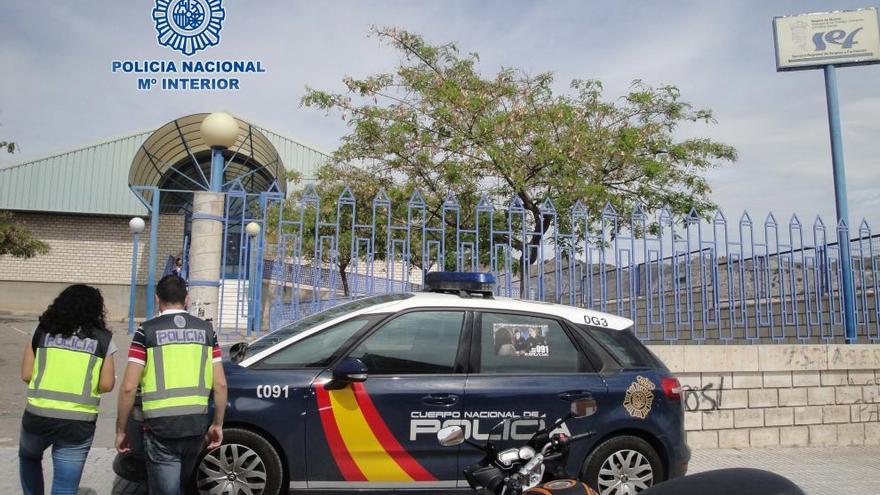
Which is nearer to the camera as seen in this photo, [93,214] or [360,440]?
[360,440]

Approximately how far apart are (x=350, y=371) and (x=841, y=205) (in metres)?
8.02

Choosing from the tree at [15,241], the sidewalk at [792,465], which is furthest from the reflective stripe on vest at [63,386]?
the tree at [15,241]

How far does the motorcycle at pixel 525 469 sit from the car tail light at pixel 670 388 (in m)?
2.26

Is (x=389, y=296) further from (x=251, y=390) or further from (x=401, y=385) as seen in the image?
(x=251, y=390)

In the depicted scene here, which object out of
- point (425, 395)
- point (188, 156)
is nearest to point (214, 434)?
point (425, 395)

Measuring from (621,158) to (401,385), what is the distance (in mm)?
8852

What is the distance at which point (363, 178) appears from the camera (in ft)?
41.7

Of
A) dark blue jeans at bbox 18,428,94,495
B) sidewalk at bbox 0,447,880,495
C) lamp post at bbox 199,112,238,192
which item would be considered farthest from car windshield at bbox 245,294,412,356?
lamp post at bbox 199,112,238,192

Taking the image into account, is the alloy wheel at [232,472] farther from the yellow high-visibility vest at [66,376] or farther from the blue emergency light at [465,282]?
the blue emergency light at [465,282]

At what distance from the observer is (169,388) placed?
3504mm

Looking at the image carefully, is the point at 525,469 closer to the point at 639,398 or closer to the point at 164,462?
the point at 164,462

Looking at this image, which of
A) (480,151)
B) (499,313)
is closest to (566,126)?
(480,151)

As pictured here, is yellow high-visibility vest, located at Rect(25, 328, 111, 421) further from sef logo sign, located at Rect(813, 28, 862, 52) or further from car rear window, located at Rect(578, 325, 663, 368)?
sef logo sign, located at Rect(813, 28, 862, 52)

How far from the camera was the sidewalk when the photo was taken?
5.40m
